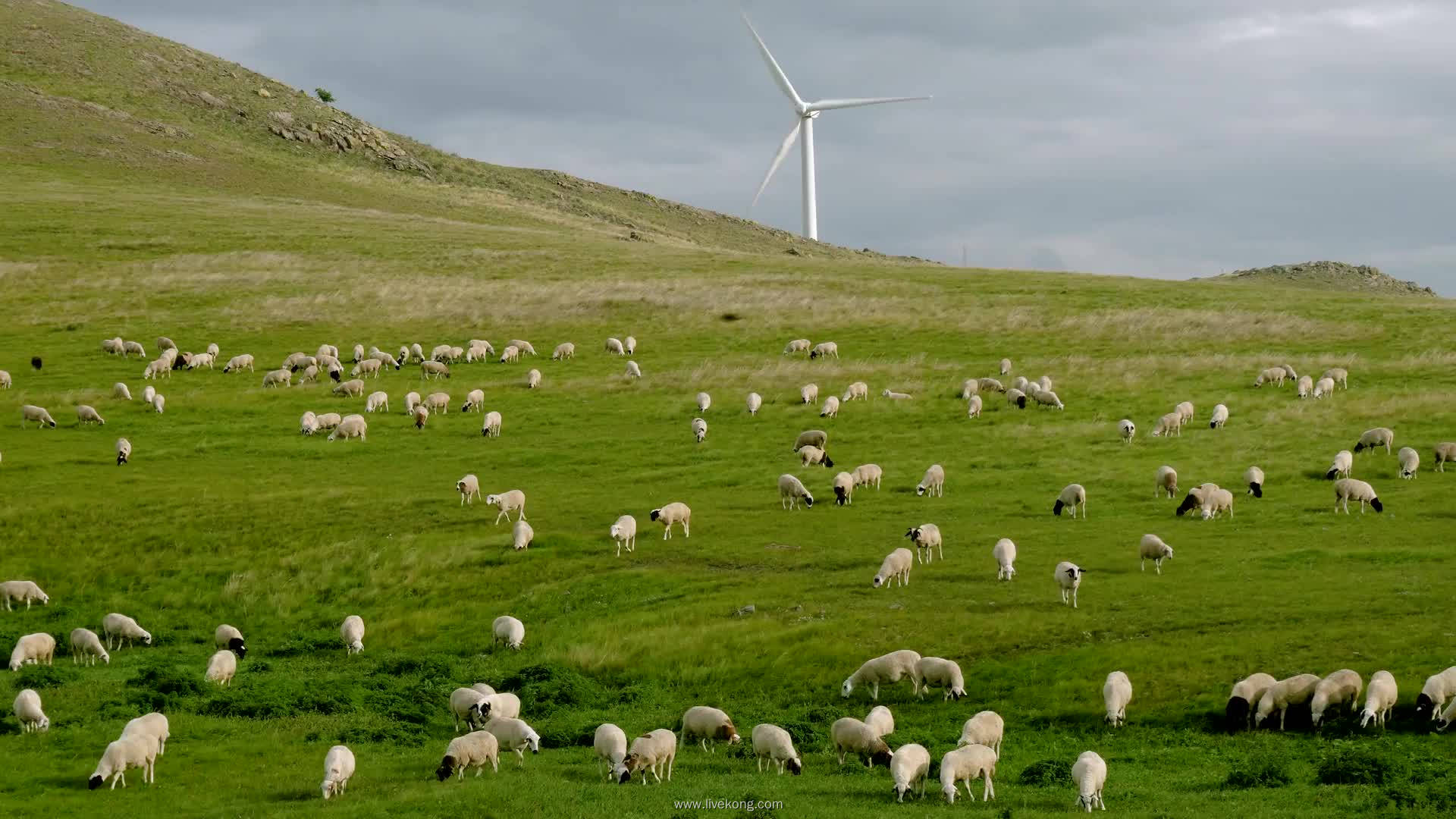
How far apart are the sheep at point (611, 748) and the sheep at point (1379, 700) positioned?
10853 millimetres

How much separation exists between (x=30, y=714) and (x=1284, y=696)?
19632 millimetres

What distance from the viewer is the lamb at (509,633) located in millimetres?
28422

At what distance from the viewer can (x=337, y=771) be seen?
749 inches

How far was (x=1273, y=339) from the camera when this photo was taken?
60625 mm

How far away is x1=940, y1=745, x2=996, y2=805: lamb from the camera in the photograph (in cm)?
1822

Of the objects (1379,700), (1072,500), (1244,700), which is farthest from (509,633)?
(1379,700)

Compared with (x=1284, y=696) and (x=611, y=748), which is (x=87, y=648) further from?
(x=1284, y=696)

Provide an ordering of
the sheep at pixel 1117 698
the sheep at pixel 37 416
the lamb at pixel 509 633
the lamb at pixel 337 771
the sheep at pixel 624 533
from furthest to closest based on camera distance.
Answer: the sheep at pixel 37 416
the sheep at pixel 624 533
the lamb at pixel 509 633
the sheep at pixel 1117 698
the lamb at pixel 337 771

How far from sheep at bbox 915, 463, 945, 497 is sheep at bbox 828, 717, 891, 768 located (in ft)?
58.4

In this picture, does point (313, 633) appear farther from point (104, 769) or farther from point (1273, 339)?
point (1273, 339)

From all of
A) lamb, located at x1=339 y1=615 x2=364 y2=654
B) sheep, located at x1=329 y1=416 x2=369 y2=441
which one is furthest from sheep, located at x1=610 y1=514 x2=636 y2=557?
sheep, located at x1=329 y1=416 x2=369 y2=441

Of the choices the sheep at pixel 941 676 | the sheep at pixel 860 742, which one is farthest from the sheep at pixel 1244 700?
the sheep at pixel 860 742

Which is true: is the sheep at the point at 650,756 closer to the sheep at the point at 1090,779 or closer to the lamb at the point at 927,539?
the sheep at the point at 1090,779

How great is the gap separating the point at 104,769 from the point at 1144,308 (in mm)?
56339
